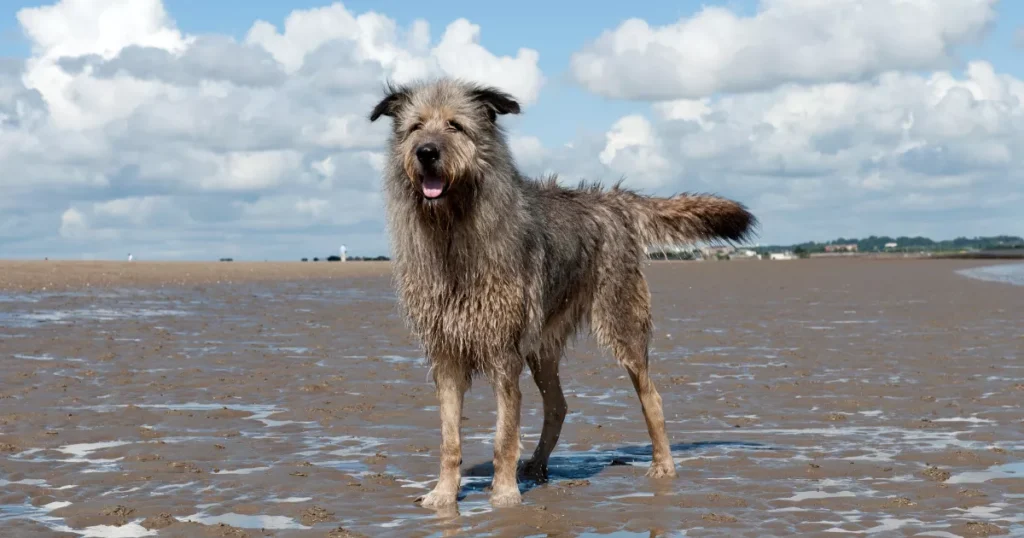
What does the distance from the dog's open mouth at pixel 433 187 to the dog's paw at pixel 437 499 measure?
2.13 meters

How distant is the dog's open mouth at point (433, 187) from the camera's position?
782 centimetres

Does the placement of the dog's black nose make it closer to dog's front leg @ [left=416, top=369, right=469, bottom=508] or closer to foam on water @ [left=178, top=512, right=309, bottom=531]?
dog's front leg @ [left=416, top=369, right=469, bottom=508]

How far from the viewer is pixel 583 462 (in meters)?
9.78

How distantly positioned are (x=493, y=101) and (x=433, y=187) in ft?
2.72

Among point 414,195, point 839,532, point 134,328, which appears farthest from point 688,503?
point 134,328

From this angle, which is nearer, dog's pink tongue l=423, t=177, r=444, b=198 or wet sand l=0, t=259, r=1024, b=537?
wet sand l=0, t=259, r=1024, b=537

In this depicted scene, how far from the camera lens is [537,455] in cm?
934

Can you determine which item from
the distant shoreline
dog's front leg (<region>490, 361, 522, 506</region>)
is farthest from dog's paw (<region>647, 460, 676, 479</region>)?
the distant shoreline

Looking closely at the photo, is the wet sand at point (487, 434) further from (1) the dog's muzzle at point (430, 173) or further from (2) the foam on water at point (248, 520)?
(1) the dog's muzzle at point (430, 173)

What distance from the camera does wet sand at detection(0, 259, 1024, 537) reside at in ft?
25.0

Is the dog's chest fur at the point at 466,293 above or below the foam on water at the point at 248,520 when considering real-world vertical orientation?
above

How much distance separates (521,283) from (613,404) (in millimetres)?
4808

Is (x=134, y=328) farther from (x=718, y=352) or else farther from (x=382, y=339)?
(x=718, y=352)

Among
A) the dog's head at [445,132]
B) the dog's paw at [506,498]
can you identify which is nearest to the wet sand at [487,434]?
the dog's paw at [506,498]
